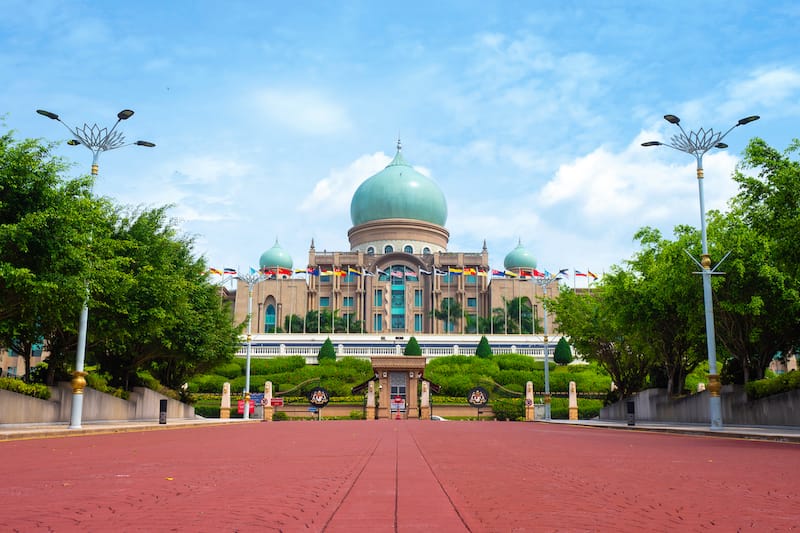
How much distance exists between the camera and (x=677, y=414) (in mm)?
31891

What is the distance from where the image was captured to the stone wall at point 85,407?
2148 centimetres

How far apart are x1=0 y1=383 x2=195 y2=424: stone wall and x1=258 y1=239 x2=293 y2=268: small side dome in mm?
64979

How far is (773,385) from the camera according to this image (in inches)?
921

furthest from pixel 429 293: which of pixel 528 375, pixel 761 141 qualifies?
pixel 761 141

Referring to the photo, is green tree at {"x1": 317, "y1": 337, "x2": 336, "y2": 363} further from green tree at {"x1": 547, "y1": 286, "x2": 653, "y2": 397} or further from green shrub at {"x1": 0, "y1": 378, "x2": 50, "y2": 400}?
green shrub at {"x1": 0, "y1": 378, "x2": 50, "y2": 400}

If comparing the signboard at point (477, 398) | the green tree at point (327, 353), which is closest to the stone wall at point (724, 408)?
the signboard at point (477, 398)

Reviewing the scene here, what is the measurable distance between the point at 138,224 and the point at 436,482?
21.7 meters

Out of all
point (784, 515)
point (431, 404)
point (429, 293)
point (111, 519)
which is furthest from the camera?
point (429, 293)

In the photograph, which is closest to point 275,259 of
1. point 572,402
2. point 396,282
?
point 396,282

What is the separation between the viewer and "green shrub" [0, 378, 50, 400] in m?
21.9

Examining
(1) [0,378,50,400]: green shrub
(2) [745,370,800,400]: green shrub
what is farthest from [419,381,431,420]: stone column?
(1) [0,378,50,400]: green shrub

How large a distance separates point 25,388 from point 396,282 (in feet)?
228

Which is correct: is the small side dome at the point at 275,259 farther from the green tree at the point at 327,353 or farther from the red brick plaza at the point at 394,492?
the red brick plaza at the point at 394,492

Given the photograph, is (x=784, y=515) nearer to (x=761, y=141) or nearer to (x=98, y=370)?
(x=761, y=141)
